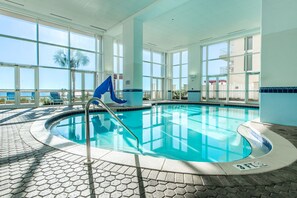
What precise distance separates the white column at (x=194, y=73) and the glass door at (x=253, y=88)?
3.21 metres

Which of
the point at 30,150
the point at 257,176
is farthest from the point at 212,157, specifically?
the point at 30,150

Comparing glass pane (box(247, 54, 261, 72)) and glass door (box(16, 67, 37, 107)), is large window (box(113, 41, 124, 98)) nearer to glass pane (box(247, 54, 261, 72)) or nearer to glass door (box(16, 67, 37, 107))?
glass door (box(16, 67, 37, 107))

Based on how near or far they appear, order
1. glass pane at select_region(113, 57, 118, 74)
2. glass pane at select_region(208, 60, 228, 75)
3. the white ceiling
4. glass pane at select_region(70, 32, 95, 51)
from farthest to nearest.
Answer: glass pane at select_region(208, 60, 228, 75)
glass pane at select_region(113, 57, 118, 74)
glass pane at select_region(70, 32, 95, 51)
the white ceiling

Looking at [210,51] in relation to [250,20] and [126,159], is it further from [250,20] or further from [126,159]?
[126,159]

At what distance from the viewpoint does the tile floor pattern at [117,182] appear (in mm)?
1172

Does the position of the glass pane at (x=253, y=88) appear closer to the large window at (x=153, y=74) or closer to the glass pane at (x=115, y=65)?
the large window at (x=153, y=74)

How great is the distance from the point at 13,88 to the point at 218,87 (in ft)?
39.8

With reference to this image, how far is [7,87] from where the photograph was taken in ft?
22.8

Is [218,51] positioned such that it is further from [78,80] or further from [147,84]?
[78,80]

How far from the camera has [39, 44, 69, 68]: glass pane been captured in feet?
25.9

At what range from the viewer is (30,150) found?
201 centimetres

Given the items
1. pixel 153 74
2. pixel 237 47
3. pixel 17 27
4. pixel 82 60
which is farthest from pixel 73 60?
pixel 237 47

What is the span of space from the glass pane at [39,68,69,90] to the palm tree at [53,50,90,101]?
331 mm

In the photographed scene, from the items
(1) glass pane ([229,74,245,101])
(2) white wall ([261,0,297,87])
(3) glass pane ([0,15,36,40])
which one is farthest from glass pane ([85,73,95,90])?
(1) glass pane ([229,74,245,101])
